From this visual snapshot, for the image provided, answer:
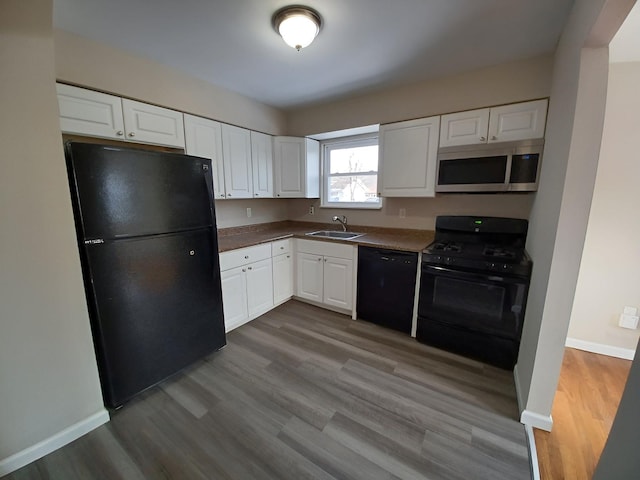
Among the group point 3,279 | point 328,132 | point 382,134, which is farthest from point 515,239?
point 3,279

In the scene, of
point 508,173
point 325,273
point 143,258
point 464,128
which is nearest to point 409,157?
point 464,128

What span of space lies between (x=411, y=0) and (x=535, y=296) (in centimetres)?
197

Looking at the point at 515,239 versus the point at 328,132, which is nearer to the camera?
the point at 515,239

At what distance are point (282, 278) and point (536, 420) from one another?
7.89ft

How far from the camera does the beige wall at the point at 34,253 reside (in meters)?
1.16

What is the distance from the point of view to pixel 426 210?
2.79m

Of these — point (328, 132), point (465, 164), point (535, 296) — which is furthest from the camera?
point (328, 132)

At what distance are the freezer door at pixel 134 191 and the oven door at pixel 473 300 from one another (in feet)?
6.46

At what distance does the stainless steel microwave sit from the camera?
204 cm

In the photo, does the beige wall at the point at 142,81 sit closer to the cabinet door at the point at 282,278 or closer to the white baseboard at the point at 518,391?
the cabinet door at the point at 282,278

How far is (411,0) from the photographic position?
147cm

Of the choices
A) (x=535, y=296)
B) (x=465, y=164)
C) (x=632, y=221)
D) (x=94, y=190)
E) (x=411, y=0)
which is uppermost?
(x=411, y=0)

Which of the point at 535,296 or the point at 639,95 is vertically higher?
the point at 639,95

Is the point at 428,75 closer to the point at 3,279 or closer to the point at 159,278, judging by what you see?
the point at 159,278
